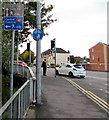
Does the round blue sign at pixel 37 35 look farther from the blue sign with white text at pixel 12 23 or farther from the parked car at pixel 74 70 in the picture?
the parked car at pixel 74 70

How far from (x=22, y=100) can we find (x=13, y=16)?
1.97 metres

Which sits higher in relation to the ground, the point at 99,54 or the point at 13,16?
the point at 99,54

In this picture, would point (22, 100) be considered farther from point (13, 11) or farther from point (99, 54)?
point (99, 54)

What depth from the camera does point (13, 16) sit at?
3.70 m

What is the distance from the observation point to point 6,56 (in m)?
7.96

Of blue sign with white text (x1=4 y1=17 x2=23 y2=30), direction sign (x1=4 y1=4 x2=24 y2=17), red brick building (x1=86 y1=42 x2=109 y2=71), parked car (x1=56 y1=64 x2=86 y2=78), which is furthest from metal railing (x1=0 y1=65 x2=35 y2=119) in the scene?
red brick building (x1=86 y1=42 x2=109 y2=71)

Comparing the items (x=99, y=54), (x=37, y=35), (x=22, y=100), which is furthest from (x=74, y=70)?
(x=99, y=54)

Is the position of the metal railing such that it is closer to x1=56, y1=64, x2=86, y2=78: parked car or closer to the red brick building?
x1=56, y1=64, x2=86, y2=78: parked car

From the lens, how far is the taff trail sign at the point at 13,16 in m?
3.68

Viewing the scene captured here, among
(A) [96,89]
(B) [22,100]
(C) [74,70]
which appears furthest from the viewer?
(C) [74,70]

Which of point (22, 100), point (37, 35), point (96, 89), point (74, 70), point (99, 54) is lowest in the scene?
point (96, 89)

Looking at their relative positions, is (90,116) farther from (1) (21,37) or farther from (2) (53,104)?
(1) (21,37)

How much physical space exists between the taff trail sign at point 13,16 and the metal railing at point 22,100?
1.39 metres

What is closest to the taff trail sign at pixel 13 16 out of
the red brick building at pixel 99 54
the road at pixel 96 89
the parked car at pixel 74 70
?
the road at pixel 96 89
